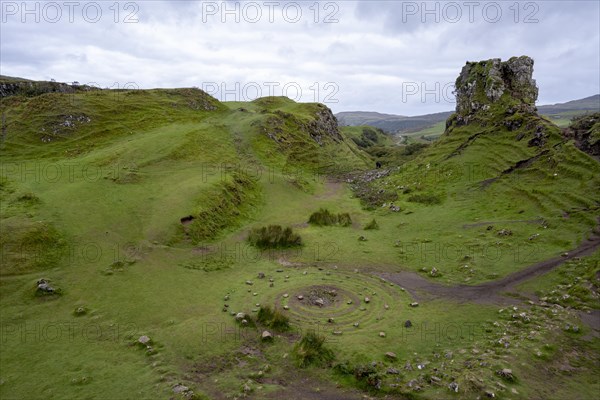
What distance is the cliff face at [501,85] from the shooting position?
69.4m

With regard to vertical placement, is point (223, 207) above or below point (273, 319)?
above

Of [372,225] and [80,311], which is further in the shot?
[372,225]

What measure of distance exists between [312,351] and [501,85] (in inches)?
2721

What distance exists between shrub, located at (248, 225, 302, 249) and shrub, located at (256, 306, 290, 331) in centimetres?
1427

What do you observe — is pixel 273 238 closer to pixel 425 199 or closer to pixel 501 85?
pixel 425 199

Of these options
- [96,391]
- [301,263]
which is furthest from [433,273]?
[96,391]

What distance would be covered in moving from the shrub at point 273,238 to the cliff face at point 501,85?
5154 centimetres

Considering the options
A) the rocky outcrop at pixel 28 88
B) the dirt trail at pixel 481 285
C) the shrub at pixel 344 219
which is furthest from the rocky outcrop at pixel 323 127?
the dirt trail at pixel 481 285

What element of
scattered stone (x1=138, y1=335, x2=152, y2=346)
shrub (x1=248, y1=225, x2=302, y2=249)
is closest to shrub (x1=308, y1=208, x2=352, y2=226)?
shrub (x1=248, y1=225, x2=302, y2=249)

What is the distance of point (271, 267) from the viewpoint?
3353cm

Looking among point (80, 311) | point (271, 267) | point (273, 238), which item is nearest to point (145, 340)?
point (80, 311)

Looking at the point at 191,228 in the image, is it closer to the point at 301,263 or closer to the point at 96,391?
the point at 301,263

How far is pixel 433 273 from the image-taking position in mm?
30969

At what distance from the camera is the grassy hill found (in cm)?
1870
